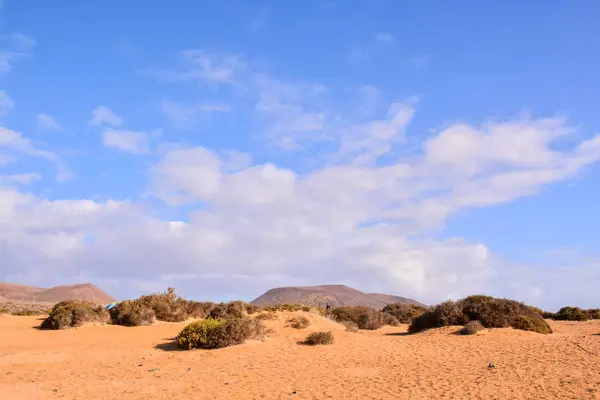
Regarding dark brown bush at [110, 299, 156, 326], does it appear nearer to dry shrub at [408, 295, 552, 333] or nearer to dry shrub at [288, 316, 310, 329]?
dry shrub at [288, 316, 310, 329]

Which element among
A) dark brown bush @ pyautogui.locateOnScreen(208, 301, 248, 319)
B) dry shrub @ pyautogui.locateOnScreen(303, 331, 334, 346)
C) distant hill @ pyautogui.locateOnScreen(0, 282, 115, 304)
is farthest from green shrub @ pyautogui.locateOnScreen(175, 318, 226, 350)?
distant hill @ pyautogui.locateOnScreen(0, 282, 115, 304)

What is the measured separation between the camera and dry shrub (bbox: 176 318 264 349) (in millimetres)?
19062

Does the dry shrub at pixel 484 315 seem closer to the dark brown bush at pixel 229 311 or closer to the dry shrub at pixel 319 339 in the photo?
the dry shrub at pixel 319 339

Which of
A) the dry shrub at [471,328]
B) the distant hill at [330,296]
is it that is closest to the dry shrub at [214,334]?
the dry shrub at [471,328]

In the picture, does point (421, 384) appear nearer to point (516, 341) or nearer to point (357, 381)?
point (357, 381)

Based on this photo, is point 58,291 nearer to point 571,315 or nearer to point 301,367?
point 571,315

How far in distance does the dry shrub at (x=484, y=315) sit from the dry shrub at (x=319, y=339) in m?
7.17

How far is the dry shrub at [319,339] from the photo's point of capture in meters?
19.8

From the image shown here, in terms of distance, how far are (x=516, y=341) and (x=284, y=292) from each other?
82284mm

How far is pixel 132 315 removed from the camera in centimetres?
2475

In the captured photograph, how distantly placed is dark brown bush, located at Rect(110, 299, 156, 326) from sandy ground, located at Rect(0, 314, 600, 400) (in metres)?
1.63

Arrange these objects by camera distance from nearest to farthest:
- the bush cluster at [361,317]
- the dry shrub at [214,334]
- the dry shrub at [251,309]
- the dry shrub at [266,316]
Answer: the dry shrub at [214,334] → the dry shrub at [266,316] → the dry shrub at [251,309] → the bush cluster at [361,317]

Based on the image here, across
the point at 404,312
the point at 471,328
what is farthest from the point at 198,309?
the point at 404,312

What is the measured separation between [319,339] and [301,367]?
414cm
